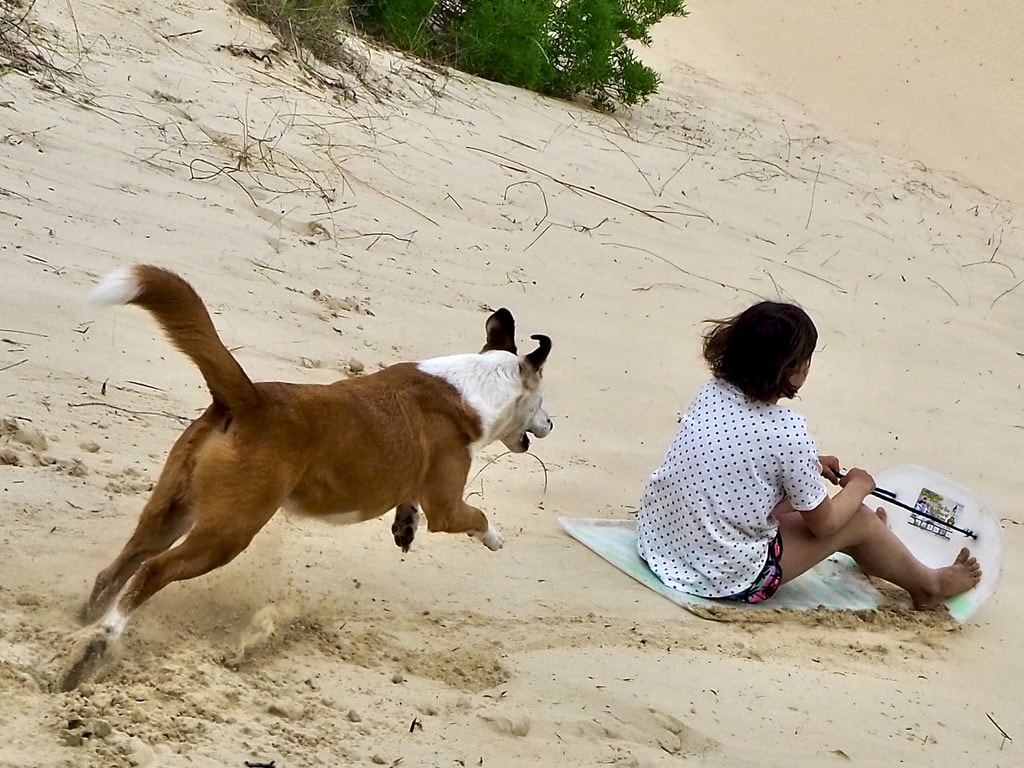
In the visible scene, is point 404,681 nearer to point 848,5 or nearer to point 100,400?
point 100,400

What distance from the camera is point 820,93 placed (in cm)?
1769

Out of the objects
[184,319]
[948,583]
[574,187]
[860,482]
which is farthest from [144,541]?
[574,187]

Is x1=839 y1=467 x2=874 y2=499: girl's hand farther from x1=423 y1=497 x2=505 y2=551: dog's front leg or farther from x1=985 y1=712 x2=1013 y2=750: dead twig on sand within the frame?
x1=423 y1=497 x2=505 y2=551: dog's front leg

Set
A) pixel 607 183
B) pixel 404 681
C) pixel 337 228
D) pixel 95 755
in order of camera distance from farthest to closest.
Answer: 1. pixel 607 183
2. pixel 337 228
3. pixel 404 681
4. pixel 95 755

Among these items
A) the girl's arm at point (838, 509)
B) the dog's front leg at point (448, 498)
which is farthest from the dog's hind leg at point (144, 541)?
the girl's arm at point (838, 509)

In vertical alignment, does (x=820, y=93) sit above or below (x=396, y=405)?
above

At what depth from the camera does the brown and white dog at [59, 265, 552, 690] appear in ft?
10.8

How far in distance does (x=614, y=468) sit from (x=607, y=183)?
12.3 ft

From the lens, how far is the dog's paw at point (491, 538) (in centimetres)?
443

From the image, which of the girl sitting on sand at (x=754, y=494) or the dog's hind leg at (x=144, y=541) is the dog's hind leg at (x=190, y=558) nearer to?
the dog's hind leg at (x=144, y=541)

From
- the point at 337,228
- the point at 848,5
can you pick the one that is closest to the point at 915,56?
the point at 848,5

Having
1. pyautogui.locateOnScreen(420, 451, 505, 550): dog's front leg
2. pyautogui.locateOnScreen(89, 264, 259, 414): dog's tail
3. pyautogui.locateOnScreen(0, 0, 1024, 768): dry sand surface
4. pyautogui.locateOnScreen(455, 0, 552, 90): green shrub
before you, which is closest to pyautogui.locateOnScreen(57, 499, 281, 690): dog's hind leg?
pyautogui.locateOnScreen(0, 0, 1024, 768): dry sand surface

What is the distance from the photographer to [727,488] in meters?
4.45

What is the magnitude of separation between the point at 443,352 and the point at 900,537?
7.80ft
